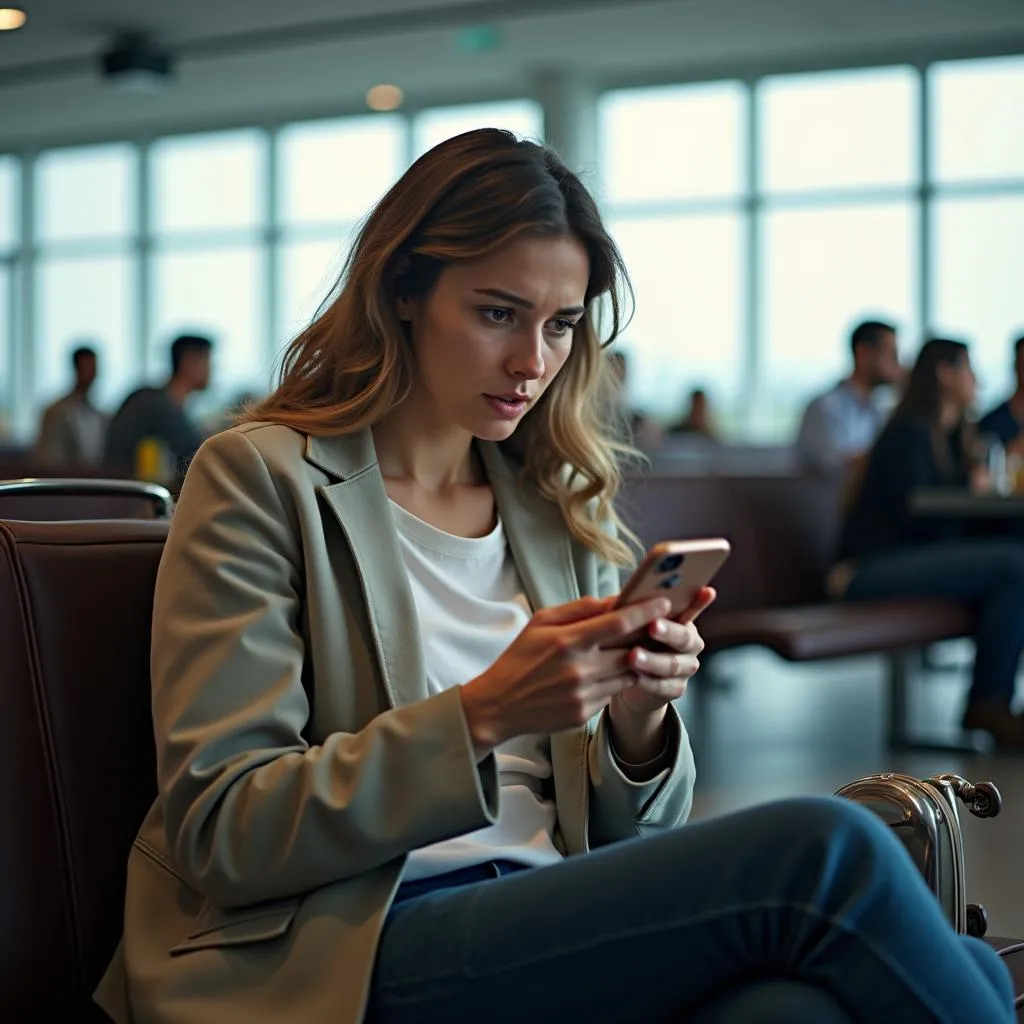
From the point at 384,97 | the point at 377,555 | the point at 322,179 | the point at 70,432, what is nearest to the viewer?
the point at 377,555

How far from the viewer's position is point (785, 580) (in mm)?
4895

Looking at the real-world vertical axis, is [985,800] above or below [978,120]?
below

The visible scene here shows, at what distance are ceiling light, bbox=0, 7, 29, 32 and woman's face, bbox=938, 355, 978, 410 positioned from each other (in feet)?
24.1

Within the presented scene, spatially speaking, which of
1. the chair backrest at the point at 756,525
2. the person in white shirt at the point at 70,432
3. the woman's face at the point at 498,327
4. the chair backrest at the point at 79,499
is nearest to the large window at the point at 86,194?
the person in white shirt at the point at 70,432

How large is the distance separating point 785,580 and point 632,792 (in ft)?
11.6

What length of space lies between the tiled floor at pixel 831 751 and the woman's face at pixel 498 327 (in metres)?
1.62

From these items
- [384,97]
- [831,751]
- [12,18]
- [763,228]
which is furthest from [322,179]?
[831,751]

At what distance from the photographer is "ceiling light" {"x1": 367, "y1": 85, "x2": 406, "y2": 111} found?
12.1m

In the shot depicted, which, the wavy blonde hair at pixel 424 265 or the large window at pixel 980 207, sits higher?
the large window at pixel 980 207

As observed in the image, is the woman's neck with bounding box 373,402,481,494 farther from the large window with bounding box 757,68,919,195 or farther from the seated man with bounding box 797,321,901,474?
the large window with bounding box 757,68,919,195

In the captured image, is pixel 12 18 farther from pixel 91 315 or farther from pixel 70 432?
pixel 91 315

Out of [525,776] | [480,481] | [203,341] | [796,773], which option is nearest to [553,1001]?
[525,776]

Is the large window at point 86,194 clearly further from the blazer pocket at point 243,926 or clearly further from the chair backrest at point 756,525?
the blazer pocket at point 243,926

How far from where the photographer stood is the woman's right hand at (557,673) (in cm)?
118
